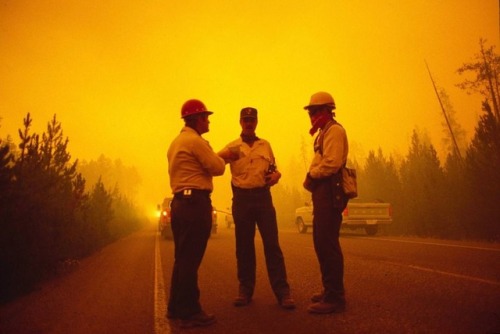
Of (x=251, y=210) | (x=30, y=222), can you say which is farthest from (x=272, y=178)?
(x=30, y=222)

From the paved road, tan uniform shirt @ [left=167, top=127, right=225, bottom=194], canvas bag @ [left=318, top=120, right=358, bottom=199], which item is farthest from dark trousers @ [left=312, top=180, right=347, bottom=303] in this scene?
tan uniform shirt @ [left=167, top=127, right=225, bottom=194]

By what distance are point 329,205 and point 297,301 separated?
1405 mm

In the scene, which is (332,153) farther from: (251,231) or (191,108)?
(191,108)

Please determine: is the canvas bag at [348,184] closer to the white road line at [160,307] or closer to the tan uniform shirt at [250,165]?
the tan uniform shirt at [250,165]

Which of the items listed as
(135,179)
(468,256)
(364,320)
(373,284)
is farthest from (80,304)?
(135,179)

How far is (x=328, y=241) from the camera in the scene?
4070mm

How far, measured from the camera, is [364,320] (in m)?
3.50

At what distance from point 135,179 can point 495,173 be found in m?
97.7

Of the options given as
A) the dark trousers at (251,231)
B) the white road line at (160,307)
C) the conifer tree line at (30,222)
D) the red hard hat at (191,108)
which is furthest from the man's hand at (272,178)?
the conifer tree line at (30,222)

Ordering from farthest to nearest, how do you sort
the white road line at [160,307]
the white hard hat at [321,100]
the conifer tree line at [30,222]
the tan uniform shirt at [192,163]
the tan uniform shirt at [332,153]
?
the conifer tree line at [30,222]
the white hard hat at [321,100]
the tan uniform shirt at [332,153]
the tan uniform shirt at [192,163]
the white road line at [160,307]

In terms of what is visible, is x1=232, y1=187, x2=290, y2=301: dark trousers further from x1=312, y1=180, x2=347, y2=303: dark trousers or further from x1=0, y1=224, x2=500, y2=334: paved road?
x1=312, y1=180, x2=347, y2=303: dark trousers

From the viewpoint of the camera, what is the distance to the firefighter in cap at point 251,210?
14.7 ft

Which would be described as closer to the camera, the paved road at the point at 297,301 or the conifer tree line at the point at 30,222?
the paved road at the point at 297,301

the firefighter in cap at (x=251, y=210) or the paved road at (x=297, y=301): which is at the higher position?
the firefighter in cap at (x=251, y=210)
